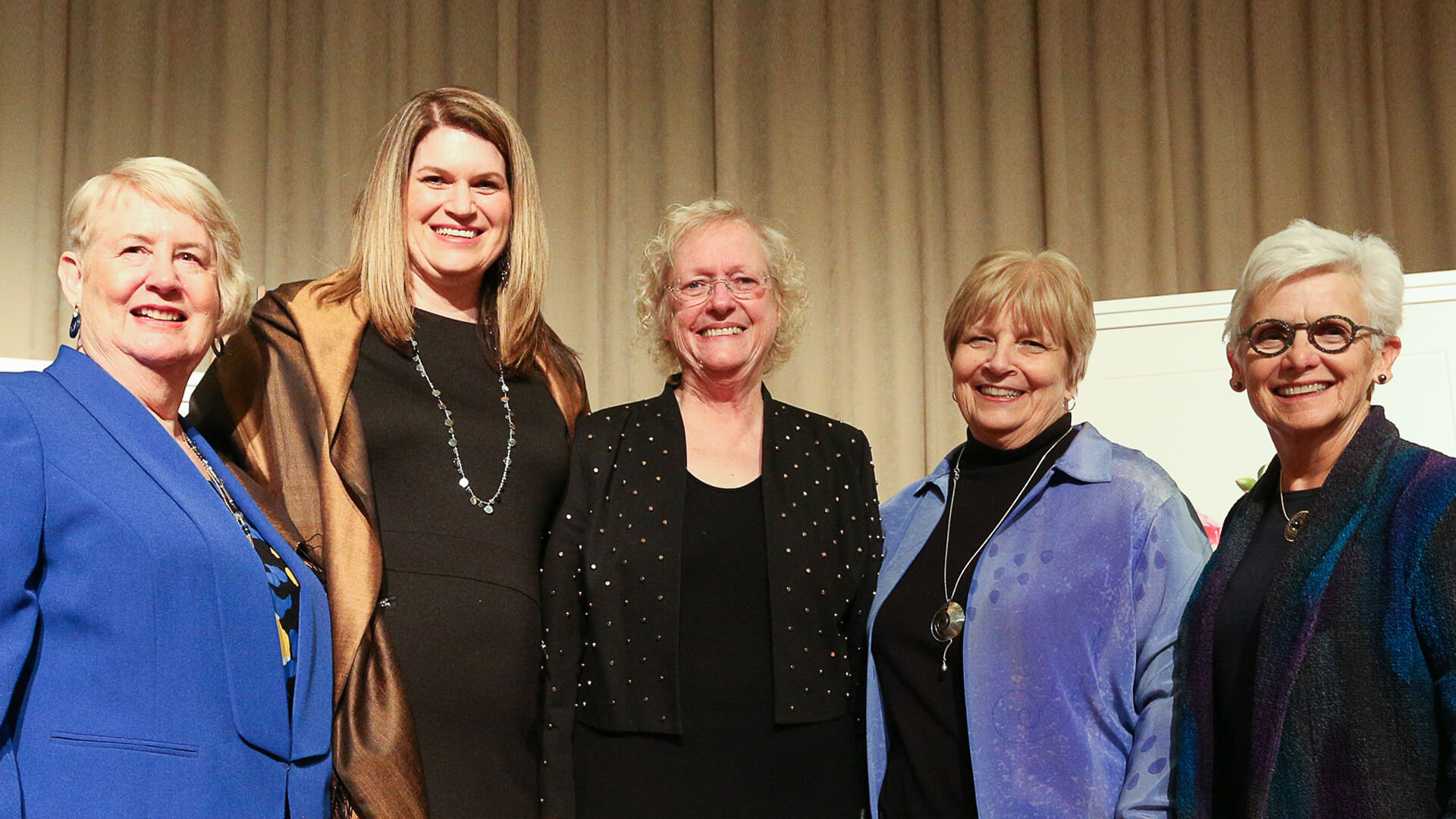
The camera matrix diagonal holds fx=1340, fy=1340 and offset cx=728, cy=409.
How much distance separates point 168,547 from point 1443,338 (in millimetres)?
2861

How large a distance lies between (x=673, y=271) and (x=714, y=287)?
0.33 ft

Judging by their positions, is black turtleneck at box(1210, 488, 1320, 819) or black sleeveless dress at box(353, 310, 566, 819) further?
black sleeveless dress at box(353, 310, 566, 819)

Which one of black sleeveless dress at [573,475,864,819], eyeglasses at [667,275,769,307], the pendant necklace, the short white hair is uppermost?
eyeglasses at [667,275,769,307]

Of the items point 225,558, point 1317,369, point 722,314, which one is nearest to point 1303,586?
point 1317,369

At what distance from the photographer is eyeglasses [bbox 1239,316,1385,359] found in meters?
1.90

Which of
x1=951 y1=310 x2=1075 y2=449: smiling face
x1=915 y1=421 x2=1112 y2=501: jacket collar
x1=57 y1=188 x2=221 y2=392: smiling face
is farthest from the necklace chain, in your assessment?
x1=915 y1=421 x2=1112 y2=501: jacket collar

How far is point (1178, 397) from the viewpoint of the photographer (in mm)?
3473

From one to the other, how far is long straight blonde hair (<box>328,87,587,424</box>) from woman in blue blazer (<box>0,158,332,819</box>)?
29cm

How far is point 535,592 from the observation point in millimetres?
2303

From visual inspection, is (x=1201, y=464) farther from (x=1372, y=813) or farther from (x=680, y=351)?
(x=1372, y=813)

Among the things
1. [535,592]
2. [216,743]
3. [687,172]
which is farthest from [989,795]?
[687,172]

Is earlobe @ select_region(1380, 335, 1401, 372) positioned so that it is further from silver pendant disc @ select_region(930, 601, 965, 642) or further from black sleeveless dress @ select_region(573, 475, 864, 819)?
black sleeveless dress @ select_region(573, 475, 864, 819)

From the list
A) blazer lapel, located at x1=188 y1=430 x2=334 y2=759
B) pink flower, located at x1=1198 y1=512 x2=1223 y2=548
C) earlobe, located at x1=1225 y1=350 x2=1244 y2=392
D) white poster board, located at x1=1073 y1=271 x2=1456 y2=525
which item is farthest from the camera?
white poster board, located at x1=1073 y1=271 x2=1456 y2=525

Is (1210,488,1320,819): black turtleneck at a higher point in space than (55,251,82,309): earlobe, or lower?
lower
